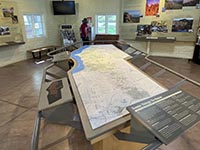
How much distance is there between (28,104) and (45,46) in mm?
4961

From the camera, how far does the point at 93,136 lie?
113 centimetres

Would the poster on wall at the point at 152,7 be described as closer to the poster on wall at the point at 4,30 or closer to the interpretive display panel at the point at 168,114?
the poster on wall at the point at 4,30

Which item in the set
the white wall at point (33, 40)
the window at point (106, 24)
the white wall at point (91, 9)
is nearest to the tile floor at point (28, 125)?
the white wall at point (33, 40)

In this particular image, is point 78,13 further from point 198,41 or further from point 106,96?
point 106,96

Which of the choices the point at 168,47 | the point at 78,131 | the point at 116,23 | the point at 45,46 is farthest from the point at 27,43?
the point at 168,47

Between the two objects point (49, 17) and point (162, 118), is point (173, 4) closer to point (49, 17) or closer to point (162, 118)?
point (49, 17)

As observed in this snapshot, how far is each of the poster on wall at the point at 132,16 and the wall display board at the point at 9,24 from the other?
4535 mm

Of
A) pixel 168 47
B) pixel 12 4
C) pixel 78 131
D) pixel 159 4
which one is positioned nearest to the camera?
pixel 78 131

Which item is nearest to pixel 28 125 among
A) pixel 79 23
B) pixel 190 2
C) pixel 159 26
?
pixel 159 26

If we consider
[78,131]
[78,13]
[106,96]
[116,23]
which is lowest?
[78,131]

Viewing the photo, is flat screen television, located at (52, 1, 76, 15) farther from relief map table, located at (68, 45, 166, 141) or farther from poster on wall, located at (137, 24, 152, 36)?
relief map table, located at (68, 45, 166, 141)

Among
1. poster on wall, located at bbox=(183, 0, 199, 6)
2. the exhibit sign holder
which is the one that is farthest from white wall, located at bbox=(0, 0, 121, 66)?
the exhibit sign holder

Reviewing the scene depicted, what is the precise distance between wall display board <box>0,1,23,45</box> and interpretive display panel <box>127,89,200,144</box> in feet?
20.4

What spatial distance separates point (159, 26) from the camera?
6.92 m
